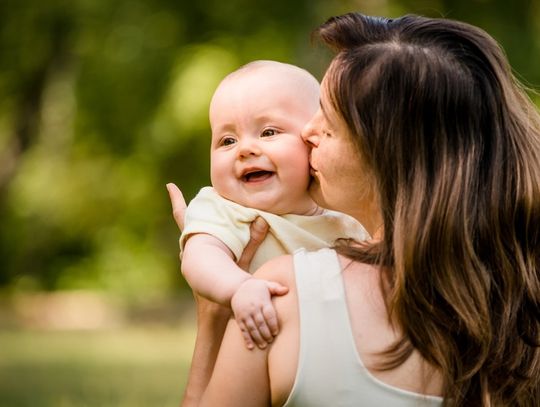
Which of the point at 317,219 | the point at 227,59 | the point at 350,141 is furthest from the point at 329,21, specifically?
the point at 227,59

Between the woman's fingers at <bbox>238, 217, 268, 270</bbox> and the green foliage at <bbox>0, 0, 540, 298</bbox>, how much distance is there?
42.2 ft

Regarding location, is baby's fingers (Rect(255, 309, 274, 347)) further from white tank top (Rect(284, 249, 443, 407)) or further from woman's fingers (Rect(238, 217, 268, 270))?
woman's fingers (Rect(238, 217, 268, 270))

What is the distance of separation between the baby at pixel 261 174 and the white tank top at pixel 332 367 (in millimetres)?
611

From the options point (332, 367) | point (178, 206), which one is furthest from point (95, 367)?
point (332, 367)

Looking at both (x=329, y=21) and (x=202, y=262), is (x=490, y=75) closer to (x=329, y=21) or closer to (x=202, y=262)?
(x=329, y=21)

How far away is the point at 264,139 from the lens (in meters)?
3.24

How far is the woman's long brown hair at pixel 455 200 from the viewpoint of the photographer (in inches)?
99.3

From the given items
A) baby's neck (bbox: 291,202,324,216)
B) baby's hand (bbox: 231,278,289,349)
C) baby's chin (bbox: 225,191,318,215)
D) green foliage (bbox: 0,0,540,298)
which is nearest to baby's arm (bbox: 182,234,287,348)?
baby's hand (bbox: 231,278,289,349)

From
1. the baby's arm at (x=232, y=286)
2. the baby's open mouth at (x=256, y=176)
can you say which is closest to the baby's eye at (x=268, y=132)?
the baby's open mouth at (x=256, y=176)

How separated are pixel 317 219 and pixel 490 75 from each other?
2.78 ft

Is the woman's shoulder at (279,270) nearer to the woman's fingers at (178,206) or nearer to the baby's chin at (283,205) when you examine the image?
the baby's chin at (283,205)

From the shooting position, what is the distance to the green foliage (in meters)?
18.4

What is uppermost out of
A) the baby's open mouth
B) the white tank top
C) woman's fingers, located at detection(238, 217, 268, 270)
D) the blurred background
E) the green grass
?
the blurred background

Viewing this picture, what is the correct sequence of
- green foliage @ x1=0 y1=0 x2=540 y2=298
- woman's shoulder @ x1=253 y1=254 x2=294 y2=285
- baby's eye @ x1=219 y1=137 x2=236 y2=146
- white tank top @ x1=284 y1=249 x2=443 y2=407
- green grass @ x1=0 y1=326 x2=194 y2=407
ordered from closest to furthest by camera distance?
white tank top @ x1=284 y1=249 x2=443 y2=407, woman's shoulder @ x1=253 y1=254 x2=294 y2=285, baby's eye @ x1=219 y1=137 x2=236 y2=146, green grass @ x1=0 y1=326 x2=194 y2=407, green foliage @ x1=0 y1=0 x2=540 y2=298
